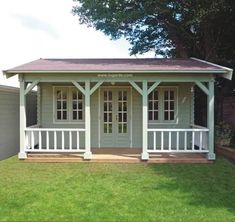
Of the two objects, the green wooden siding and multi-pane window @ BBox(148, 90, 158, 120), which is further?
multi-pane window @ BBox(148, 90, 158, 120)

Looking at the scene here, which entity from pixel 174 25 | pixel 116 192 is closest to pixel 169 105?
pixel 174 25

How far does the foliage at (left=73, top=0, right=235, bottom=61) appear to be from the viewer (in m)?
15.1

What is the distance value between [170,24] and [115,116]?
18.2 ft

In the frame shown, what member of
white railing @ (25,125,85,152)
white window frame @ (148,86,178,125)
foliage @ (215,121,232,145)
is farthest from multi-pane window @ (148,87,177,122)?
white railing @ (25,125,85,152)

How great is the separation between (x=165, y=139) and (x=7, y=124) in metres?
5.28

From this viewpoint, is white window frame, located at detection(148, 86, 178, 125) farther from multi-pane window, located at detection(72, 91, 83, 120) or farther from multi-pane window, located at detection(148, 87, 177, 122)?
multi-pane window, located at detection(72, 91, 83, 120)

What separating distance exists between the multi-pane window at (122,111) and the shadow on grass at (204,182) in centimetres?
294

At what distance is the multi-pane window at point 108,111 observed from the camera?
46.3 ft

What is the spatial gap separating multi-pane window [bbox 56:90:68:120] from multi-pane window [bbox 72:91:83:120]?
10.7 inches

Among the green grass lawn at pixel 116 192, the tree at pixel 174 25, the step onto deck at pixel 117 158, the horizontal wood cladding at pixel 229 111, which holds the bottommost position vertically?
the green grass lawn at pixel 116 192

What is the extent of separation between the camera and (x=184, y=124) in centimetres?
1395

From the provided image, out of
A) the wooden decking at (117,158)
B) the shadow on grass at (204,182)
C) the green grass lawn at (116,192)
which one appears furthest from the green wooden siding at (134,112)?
the green grass lawn at (116,192)

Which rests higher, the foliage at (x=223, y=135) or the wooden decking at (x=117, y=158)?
the foliage at (x=223, y=135)

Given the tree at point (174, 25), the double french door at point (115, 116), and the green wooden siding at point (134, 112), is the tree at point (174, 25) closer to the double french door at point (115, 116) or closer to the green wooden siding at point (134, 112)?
the green wooden siding at point (134, 112)
